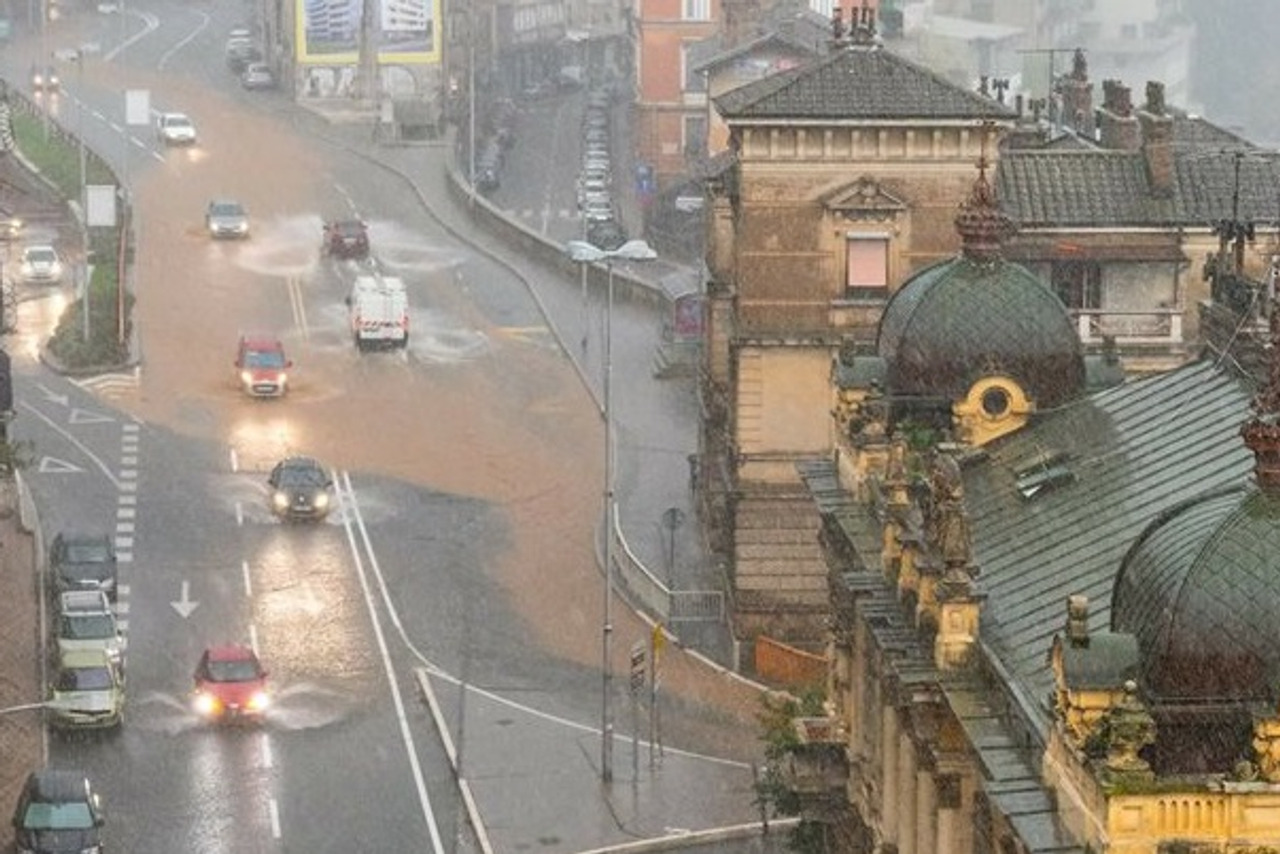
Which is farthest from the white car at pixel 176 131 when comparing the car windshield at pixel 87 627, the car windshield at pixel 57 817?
the car windshield at pixel 57 817

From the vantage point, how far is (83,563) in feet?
364

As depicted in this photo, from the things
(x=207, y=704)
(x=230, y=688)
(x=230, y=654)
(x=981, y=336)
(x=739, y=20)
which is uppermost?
(x=981, y=336)

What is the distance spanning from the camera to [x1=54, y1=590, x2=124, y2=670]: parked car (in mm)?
101625

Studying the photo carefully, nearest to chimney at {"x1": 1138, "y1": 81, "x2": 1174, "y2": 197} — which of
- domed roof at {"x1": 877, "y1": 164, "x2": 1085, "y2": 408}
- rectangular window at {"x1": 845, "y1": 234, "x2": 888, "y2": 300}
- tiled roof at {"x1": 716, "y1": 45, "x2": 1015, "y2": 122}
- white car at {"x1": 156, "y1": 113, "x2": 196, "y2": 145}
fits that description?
tiled roof at {"x1": 716, "y1": 45, "x2": 1015, "y2": 122}

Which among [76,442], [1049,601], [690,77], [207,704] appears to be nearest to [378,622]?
[207,704]

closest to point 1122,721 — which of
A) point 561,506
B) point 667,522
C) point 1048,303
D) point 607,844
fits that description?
point 1048,303

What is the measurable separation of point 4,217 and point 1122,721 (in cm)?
12369

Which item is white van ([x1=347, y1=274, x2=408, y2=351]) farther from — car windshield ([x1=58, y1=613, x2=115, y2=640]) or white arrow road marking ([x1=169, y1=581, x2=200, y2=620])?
car windshield ([x1=58, y1=613, x2=115, y2=640])

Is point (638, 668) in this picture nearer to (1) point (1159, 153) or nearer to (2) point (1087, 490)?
(1) point (1159, 153)

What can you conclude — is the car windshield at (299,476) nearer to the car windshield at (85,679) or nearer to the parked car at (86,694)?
the parked car at (86,694)

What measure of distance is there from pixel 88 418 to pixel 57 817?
47.3 meters

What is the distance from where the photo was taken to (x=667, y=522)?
114 metres

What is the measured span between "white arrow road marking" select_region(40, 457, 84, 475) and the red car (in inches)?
1003

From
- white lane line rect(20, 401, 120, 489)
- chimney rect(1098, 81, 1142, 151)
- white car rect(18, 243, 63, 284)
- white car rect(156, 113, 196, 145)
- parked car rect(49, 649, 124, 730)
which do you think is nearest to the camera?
parked car rect(49, 649, 124, 730)
